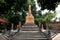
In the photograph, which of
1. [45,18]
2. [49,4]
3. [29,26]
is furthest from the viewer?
[45,18]

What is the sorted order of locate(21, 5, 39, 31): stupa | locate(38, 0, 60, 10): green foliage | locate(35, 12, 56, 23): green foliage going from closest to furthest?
locate(38, 0, 60, 10): green foliage
locate(21, 5, 39, 31): stupa
locate(35, 12, 56, 23): green foliage

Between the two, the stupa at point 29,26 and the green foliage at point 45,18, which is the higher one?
the stupa at point 29,26

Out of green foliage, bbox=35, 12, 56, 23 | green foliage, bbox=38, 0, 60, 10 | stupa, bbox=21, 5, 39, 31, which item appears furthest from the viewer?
green foliage, bbox=35, 12, 56, 23

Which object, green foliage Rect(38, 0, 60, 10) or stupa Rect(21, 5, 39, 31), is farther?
stupa Rect(21, 5, 39, 31)

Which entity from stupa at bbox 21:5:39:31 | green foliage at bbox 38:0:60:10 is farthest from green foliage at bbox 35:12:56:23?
green foliage at bbox 38:0:60:10

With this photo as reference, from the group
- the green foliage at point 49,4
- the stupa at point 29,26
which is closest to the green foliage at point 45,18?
the stupa at point 29,26

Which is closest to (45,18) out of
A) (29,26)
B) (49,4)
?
(29,26)

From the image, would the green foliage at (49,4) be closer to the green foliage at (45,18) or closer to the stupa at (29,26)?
the stupa at (29,26)

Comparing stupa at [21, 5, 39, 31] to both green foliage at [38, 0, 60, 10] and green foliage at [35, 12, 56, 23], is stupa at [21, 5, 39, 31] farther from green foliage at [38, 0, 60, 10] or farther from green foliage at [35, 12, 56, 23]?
green foliage at [38, 0, 60, 10]

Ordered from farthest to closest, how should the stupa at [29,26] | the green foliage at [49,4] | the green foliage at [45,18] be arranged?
the green foliage at [45,18]
the stupa at [29,26]
the green foliage at [49,4]

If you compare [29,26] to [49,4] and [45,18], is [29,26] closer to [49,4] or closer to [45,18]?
[49,4]

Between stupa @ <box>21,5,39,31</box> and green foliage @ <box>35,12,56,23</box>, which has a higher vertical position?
stupa @ <box>21,5,39,31</box>

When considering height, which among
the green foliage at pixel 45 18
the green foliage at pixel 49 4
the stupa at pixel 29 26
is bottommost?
the green foliage at pixel 45 18

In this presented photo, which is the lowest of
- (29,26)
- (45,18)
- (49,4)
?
(45,18)
